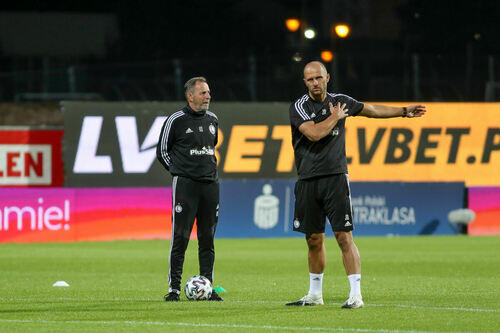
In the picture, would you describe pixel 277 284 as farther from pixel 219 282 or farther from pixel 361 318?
pixel 361 318

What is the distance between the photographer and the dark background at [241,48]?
29703mm

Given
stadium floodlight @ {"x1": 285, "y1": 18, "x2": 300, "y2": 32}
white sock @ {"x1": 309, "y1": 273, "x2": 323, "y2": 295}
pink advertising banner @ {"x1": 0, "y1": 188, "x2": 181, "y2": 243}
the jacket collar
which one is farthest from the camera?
stadium floodlight @ {"x1": 285, "y1": 18, "x2": 300, "y2": 32}

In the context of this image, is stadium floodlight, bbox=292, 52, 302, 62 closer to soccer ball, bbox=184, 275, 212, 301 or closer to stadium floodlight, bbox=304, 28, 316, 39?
stadium floodlight, bbox=304, 28, 316, 39

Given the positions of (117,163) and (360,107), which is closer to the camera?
(360,107)

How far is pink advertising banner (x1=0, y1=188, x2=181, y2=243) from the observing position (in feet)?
76.9

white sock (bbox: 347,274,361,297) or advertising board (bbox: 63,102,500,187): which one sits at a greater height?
advertising board (bbox: 63,102,500,187)

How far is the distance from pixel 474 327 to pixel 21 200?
15.6 meters

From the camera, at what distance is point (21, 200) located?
23.5 meters

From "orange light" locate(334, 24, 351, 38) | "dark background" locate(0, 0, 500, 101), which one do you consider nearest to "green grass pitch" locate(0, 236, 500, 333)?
"orange light" locate(334, 24, 351, 38)

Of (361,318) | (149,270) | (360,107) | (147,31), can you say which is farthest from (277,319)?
(147,31)

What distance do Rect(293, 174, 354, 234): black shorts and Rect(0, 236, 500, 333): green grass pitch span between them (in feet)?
2.68

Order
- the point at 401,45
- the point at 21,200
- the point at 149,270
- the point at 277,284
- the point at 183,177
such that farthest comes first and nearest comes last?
the point at 401,45
the point at 21,200
the point at 149,270
the point at 277,284
the point at 183,177

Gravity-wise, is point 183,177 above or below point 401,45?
below

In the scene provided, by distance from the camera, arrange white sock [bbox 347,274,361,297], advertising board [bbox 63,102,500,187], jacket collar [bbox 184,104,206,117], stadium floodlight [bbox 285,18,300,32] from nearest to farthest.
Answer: white sock [bbox 347,274,361,297]
jacket collar [bbox 184,104,206,117]
advertising board [bbox 63,102,500,187]
stadium floodlight [bbox 285,18,300,32]
